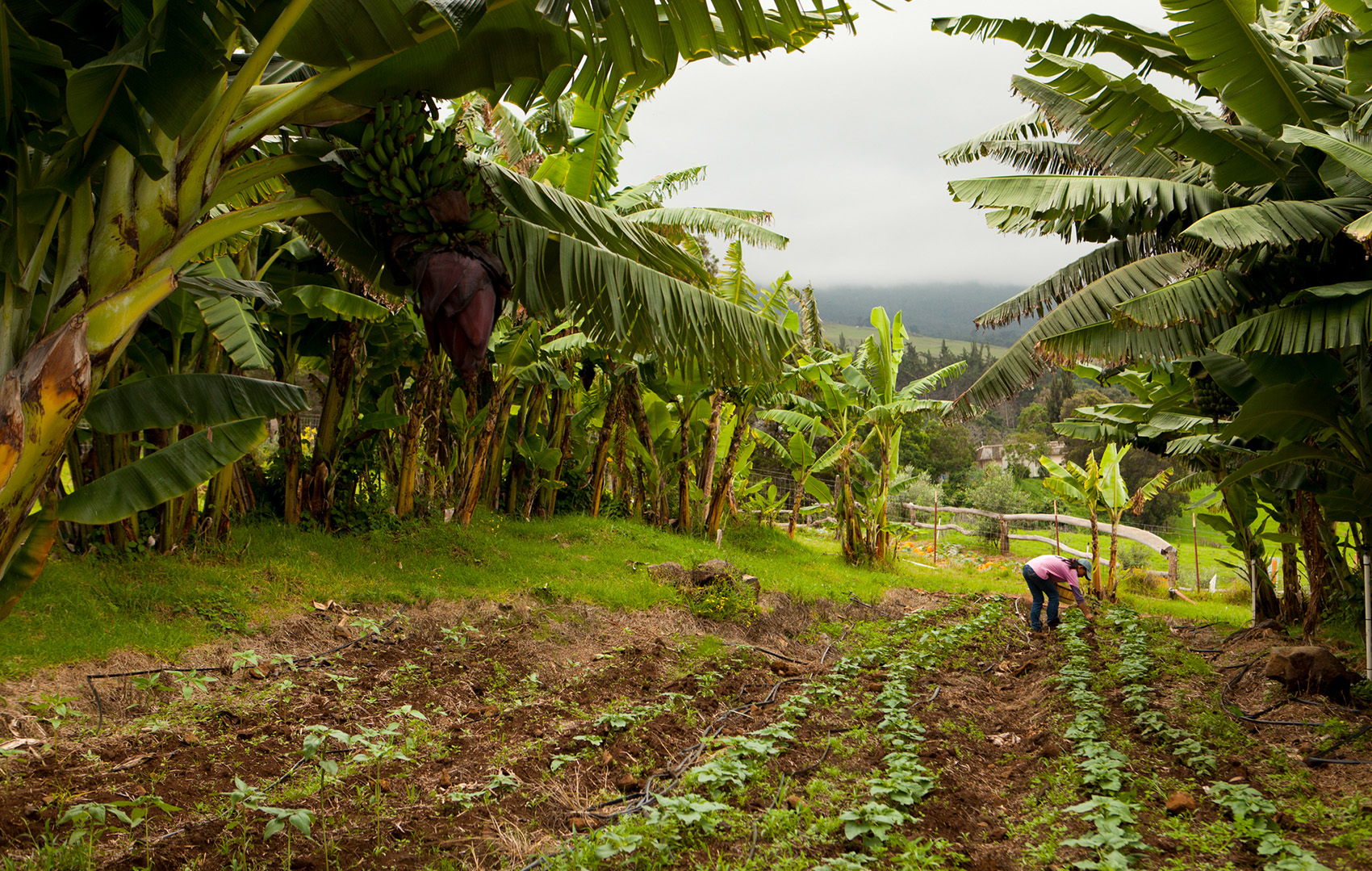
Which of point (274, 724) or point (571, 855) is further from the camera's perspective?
point (274, 724)

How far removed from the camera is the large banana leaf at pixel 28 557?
6.90 ft

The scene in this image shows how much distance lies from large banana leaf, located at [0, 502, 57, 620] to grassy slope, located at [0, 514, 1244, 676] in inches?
102

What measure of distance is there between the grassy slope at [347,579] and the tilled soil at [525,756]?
329mm

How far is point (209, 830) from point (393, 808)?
651 mm

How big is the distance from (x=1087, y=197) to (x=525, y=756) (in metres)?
5.24

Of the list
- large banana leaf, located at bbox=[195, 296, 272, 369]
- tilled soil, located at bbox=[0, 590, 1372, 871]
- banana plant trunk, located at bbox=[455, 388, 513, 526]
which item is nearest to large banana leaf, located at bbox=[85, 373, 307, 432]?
tilled soil, located at bbox=[0, 590, 1372, 871]

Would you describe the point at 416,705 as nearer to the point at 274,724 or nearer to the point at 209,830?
the point at 274,724

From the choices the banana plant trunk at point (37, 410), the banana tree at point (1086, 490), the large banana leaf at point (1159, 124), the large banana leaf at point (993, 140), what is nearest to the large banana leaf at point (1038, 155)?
the large banana leaf at point (993, 140)

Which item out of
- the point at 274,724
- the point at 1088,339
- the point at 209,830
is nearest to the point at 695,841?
the point at 209,830

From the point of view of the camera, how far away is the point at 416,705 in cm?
437

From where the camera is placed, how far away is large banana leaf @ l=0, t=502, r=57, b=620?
6.90 ft

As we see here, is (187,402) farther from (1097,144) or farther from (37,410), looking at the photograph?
(1097,144)

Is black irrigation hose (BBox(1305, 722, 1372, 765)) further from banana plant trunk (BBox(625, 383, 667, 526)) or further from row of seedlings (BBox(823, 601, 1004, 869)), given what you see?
banana plant trunk (BBox(625, 383, 667, 526))

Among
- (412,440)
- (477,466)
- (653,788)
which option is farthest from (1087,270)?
(412,440)
